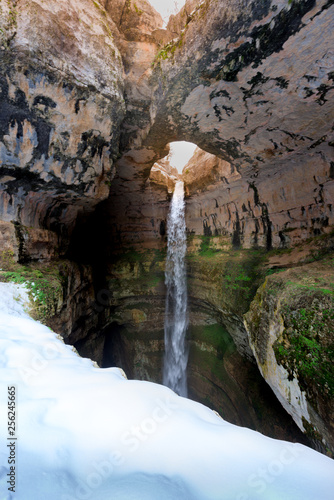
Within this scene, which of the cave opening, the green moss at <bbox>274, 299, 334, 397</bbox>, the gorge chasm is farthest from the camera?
the cave opening

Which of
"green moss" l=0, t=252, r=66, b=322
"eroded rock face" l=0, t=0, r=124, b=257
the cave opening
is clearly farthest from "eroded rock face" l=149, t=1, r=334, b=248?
"green moss" l=0, t=252, r=66, b=322

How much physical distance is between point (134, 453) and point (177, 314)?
38.3 ft

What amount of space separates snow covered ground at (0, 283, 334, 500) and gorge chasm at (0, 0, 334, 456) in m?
3.56

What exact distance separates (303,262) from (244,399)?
6271 millimetres

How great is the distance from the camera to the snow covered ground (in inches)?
34.8

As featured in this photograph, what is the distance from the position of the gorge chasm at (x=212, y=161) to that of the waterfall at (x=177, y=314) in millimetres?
704

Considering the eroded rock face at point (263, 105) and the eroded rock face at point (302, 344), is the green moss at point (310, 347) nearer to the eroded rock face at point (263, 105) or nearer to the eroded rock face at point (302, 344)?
the eroded rock face at point (302, 344)

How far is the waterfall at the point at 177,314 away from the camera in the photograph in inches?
469

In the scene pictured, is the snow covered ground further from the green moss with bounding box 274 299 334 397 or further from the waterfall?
the waterfall

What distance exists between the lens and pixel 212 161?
422 inches

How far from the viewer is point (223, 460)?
1.03 m

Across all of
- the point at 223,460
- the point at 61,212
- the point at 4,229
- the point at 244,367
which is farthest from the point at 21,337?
the point at 244,367

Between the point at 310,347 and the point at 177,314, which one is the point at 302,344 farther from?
the point at 177,314

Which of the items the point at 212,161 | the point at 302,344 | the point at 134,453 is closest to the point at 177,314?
the point at 302,344
